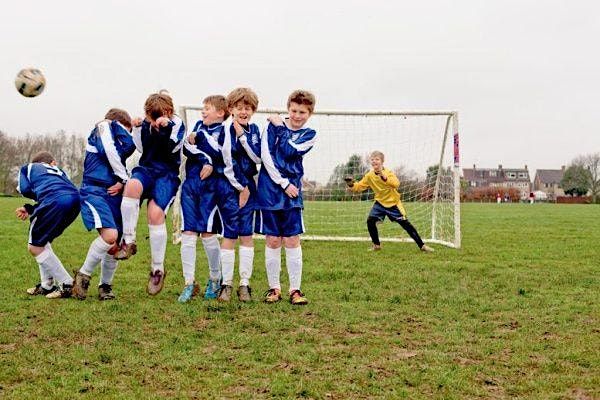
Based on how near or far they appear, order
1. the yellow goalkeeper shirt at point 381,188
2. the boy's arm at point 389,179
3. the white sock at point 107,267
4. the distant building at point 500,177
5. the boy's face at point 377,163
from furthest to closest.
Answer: the distant building at point 500,177, the yellow goalkeeper shirt at point 381,188, the boy's arm at point 389,179, the boy's face at point 377,163, the white sock at point 107,267

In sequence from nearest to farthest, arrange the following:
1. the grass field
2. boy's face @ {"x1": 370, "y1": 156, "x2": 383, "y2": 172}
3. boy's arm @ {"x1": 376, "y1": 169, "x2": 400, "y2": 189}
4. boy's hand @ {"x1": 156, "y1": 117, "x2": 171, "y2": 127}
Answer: the grass field
boy's hand @ {"x1": 156, "y1": 117, "x2": 171, "y2": 127}
boy's face @ {"x1": 370, "y1": 156, "x2": 383, "y2": 172}
boy's arm @ {"x1": 376, "y1": 169, "x2": 400, "y2": 189}

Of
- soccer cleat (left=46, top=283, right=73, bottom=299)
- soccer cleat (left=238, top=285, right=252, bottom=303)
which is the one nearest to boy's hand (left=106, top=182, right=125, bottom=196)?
A: soccer cleat (left=46, top=283, right=73, bottom=299)

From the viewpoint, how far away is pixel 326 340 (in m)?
4.77

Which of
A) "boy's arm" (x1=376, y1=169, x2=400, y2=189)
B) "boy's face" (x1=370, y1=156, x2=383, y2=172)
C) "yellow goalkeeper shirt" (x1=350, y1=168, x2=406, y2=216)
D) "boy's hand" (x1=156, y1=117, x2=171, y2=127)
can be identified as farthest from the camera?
"yellow goalkeeper shirt" (x1=350, y1=168, x2=406, y2=216)

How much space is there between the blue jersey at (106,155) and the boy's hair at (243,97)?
1033 millimetres

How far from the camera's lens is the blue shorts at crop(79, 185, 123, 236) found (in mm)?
6090

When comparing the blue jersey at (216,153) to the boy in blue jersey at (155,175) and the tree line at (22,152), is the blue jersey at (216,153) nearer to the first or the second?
the boy in blue jersey at (155,175)

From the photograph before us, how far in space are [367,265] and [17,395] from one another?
618 centimetres

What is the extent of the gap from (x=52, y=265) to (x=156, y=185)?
1354mm

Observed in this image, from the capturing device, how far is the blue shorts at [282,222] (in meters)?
6.22

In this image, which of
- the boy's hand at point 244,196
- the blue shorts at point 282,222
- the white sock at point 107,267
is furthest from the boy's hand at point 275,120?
the white sock at point 107,267

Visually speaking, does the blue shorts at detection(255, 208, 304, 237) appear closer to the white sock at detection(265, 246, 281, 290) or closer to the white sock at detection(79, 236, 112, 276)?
the white sock at detection(265, 246, 281, 290)

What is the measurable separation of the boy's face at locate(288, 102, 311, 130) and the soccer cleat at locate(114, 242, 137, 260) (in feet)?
6.15

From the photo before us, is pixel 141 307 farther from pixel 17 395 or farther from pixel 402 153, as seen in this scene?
pixel 402 153
